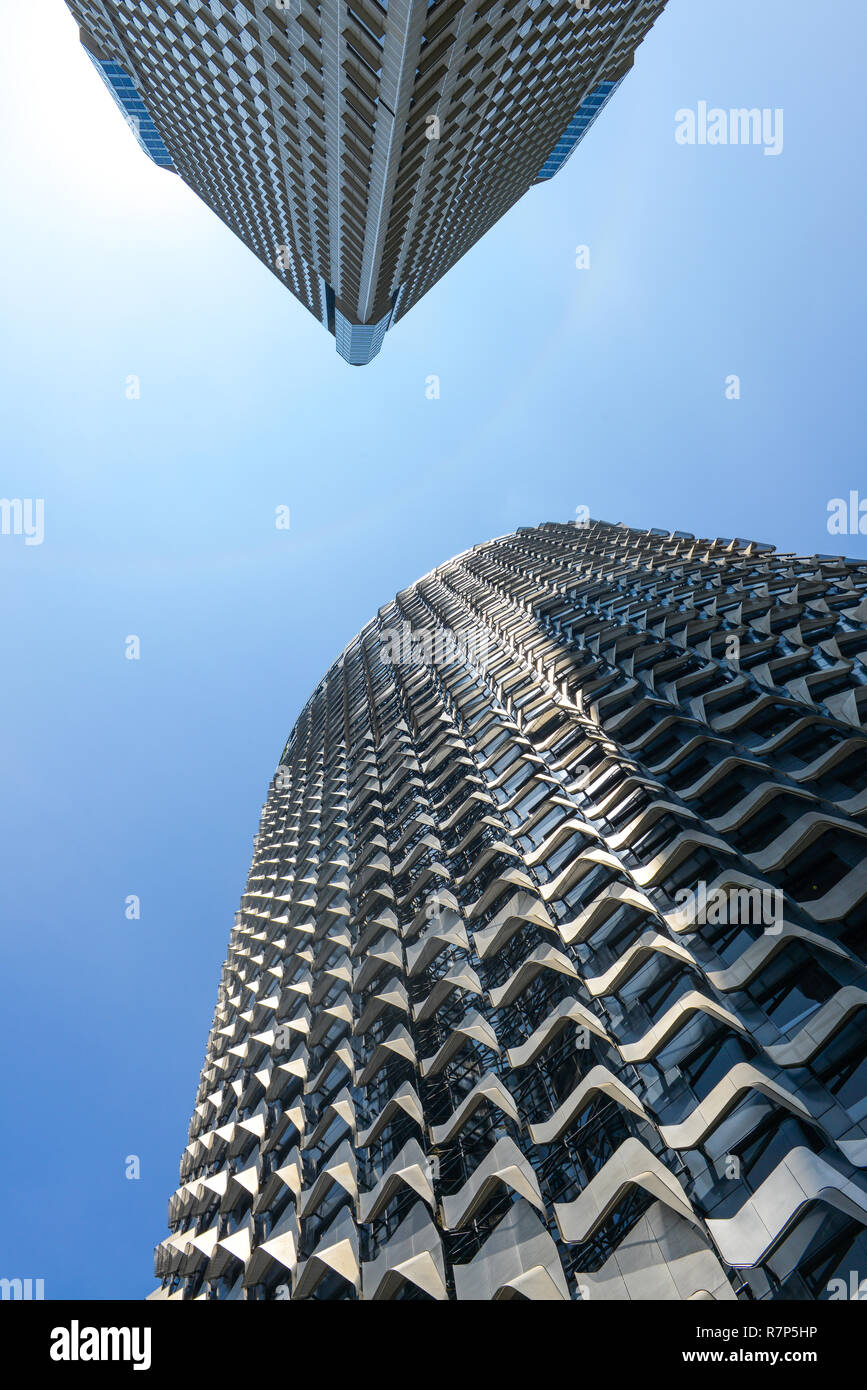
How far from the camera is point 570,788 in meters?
26.8

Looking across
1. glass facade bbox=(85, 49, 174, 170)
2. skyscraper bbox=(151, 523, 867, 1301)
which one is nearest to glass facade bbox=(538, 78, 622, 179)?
glass facade bbox=(85, 49, 174, 170)

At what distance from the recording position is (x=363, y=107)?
36219 millimetres

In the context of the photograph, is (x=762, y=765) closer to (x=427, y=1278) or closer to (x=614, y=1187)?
(x=614, y=1187)

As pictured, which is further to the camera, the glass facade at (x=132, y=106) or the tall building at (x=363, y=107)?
the glass facade at (x=132, y=106)

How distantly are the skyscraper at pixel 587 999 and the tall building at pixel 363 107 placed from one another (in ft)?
103

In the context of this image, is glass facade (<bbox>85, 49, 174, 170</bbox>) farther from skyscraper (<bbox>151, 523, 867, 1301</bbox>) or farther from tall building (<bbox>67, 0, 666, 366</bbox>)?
skyscraper (<bbox>151, 523, 867, 1301</bbox>)

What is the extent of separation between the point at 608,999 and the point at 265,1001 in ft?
70.0

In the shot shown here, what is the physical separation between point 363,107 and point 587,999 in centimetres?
4639

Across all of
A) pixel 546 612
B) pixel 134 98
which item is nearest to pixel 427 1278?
pixel 546 612

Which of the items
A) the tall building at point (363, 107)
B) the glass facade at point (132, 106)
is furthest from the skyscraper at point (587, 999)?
the glass facade at point (132, 106)

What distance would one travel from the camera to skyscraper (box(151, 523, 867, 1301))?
41.3ft

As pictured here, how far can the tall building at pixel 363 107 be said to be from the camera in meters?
33.3

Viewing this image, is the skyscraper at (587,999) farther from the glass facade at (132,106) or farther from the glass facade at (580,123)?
the glass facade at (132,106)

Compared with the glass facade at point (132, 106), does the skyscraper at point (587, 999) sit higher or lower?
lower
